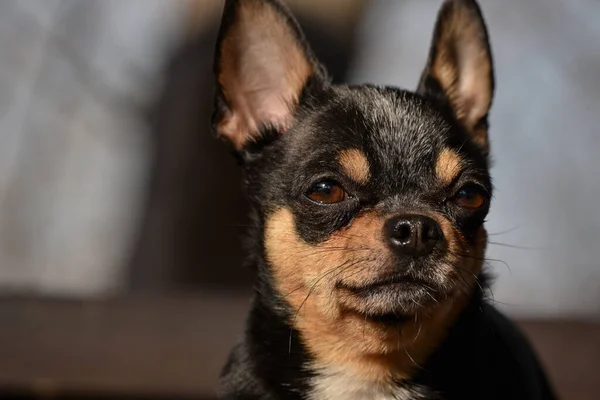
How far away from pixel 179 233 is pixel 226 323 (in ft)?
10.4

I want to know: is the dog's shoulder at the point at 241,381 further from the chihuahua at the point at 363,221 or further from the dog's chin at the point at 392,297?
the dog's chin at the point at 392,297

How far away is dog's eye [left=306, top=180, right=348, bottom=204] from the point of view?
3.03 meters

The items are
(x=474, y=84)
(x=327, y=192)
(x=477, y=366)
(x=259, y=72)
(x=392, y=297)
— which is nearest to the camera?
(x=392, y=297)

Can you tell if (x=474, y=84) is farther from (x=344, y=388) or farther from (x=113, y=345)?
(x=113, y=345)

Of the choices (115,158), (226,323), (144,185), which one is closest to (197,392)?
(226,323)

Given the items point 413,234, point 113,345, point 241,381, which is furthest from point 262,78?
point 113,345

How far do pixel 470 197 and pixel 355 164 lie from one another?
A: 445mm

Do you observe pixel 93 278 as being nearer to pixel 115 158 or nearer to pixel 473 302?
pixel 115 158

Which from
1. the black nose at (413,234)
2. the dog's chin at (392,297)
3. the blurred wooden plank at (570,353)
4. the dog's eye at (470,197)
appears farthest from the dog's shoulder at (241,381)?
the blurred wooden plank at (570,353)

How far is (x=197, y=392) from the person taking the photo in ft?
16.2

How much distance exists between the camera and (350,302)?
119 inches

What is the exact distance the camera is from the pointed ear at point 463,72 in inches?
141

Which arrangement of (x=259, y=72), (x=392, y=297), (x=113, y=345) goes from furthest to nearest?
(x=113, y=345)
(x=259, y=72)
(x=392, y=297)

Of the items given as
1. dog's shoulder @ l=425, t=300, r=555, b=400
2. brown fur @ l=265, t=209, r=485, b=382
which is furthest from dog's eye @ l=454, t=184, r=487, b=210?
dog's shoulder @ l=425, t=300, r=555, b=400
